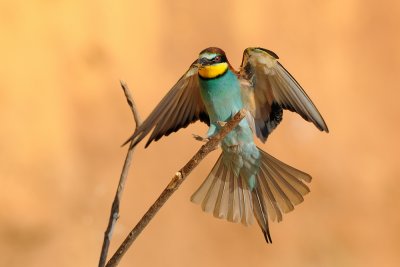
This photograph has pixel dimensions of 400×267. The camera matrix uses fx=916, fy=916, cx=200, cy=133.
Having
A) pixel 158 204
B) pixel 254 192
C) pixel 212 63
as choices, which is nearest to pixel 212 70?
pixel 212 63

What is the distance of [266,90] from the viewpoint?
1540 millimetres

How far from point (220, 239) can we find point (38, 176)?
547mm

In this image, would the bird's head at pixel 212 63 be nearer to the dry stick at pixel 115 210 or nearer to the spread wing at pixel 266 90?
the spread wing at pixel 266 90

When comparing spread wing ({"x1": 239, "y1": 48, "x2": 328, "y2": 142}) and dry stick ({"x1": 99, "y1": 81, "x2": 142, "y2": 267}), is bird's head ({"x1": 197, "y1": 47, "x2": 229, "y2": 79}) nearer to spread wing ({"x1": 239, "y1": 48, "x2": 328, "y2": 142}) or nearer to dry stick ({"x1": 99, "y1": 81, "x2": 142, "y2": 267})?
spread wing ({"x1": 239, "y1": 48, "x2": 328, "y2": 142})

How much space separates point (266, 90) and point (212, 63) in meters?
0.11

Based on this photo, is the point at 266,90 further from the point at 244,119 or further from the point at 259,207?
the point at 259,207

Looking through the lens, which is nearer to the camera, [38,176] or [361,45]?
[38,176]

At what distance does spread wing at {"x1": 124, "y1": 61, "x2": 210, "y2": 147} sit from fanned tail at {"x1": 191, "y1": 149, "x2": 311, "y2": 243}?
12cm

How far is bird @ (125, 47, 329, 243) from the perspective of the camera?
1489mm

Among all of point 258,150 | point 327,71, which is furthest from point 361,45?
point 258,150

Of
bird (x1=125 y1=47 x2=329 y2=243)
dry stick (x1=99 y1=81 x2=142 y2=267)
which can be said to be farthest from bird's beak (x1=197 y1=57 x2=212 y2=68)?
dry stick (x1=99 y1=81 x2=142 y2=267)

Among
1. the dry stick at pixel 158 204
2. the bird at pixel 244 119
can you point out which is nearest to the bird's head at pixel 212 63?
the bird at pixel 244 119

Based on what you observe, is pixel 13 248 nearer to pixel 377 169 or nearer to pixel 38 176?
pixel 38 176

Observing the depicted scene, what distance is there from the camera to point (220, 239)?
2615mm
